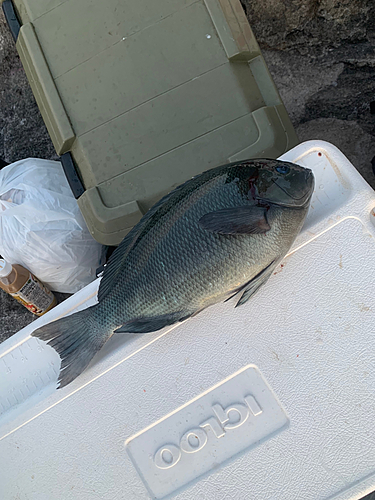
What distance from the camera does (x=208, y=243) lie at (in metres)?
1.07

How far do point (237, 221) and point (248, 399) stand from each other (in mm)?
577

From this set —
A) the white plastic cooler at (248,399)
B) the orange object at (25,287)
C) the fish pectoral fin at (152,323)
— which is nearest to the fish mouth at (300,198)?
the white plastic cooler at (248,399)

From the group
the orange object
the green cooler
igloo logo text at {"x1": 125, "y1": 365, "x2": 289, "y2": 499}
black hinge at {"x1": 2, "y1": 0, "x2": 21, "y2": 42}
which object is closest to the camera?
igloo logo text at {"x1": 125, "y1": 365, "x2": 289, "y2": 499}

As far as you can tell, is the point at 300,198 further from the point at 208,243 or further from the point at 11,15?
the point at 11,15

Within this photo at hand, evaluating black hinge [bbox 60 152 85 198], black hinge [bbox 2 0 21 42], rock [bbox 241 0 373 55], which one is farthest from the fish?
rock [bbox 241 0 373 55]

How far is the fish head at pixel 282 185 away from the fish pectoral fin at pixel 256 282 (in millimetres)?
186

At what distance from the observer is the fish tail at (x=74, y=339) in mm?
1222

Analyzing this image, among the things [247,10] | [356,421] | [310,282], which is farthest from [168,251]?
[247,10]

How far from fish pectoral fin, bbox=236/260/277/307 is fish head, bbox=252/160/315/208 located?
0.19 m

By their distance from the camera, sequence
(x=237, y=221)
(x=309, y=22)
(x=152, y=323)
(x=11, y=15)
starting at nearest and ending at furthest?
(x=237, y=221) < (x=152, y=323) < (x=11, y=15) < (x=309, y=22)

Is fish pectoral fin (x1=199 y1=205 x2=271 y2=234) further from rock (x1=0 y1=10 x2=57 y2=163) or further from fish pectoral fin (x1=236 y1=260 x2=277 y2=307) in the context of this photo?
rock (x1=0 y1=10 x2=57 y2=163)

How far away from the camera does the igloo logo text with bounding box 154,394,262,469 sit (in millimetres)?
1179

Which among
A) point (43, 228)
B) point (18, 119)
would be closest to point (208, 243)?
point (43, 228)

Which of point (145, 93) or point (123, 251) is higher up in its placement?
point (145, 93)
